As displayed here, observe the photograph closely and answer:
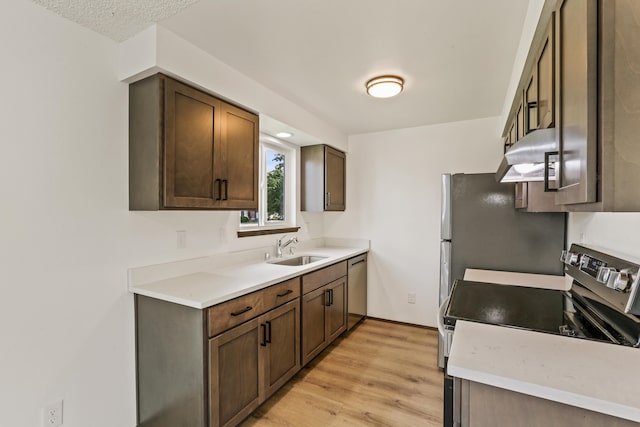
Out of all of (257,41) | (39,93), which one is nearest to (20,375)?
(39,93)

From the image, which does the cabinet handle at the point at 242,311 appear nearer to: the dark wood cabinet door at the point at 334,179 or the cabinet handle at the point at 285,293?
the cabinet handle at the point at 285,293

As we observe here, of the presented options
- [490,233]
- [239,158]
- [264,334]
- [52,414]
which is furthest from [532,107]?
[52,414]

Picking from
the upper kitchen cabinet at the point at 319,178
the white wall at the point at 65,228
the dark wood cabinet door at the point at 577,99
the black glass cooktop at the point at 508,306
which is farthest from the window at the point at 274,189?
the dark wood cabinet door at the point at 577,99

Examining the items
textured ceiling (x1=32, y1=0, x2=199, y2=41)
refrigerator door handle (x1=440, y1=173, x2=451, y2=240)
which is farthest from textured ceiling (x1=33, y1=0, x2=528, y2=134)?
refrigerator door handle (x1=440, y1=173, x2=451, y2=240)

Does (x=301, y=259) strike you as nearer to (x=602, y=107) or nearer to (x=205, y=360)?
(x=205, y=360)

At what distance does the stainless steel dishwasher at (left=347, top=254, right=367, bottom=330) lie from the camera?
10.8ft

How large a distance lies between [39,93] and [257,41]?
3.67 feet

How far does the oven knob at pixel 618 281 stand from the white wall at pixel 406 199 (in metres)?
Result: 2.29

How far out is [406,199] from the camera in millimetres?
3557

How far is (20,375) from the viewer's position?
143 cm

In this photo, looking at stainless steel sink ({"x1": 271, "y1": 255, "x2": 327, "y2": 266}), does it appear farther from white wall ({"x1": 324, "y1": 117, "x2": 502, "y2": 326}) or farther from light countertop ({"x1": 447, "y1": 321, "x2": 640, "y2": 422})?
light countertop ({"x1": 447, "y1": 321, "x2": 640, "y2": 422})

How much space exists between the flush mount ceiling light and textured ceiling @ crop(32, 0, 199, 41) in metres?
1.30

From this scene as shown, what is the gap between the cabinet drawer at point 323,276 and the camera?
2475 millimetres

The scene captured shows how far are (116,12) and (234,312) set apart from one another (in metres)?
1.67
